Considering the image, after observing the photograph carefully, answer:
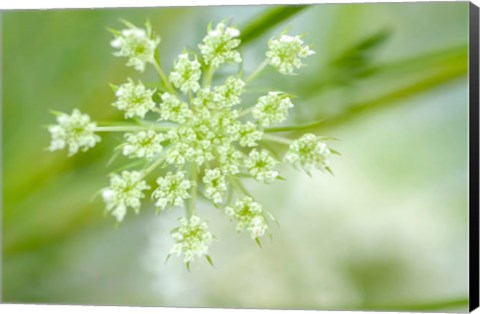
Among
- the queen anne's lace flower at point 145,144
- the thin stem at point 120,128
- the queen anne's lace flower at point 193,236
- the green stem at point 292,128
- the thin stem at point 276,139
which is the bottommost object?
the queen anne's lace flower at point 193,236

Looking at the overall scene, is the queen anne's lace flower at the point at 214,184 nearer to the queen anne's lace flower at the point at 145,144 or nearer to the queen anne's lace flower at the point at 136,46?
the queen anne's lace flower at the point at 145,144

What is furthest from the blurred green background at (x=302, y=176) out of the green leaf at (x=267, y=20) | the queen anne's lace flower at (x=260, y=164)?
the queen anne's lace flower at (x=260, y=164)

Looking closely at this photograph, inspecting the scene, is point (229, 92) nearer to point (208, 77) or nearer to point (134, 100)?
point (208, 77)

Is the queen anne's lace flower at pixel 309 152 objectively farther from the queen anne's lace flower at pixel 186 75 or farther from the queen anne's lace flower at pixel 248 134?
the queen anne's lace flower at pixel 186 75

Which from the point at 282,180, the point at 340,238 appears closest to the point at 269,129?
the point at 282,180

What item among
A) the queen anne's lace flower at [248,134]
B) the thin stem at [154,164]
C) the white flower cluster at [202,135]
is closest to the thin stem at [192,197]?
the white flower cluster at [202,135]

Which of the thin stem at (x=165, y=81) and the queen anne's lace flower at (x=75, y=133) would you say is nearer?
the thin stem at (x=165, y=81)

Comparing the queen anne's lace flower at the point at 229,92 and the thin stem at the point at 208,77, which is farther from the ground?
the thin stem at the point at 208,77

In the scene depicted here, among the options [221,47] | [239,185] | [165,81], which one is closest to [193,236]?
[239,185]
